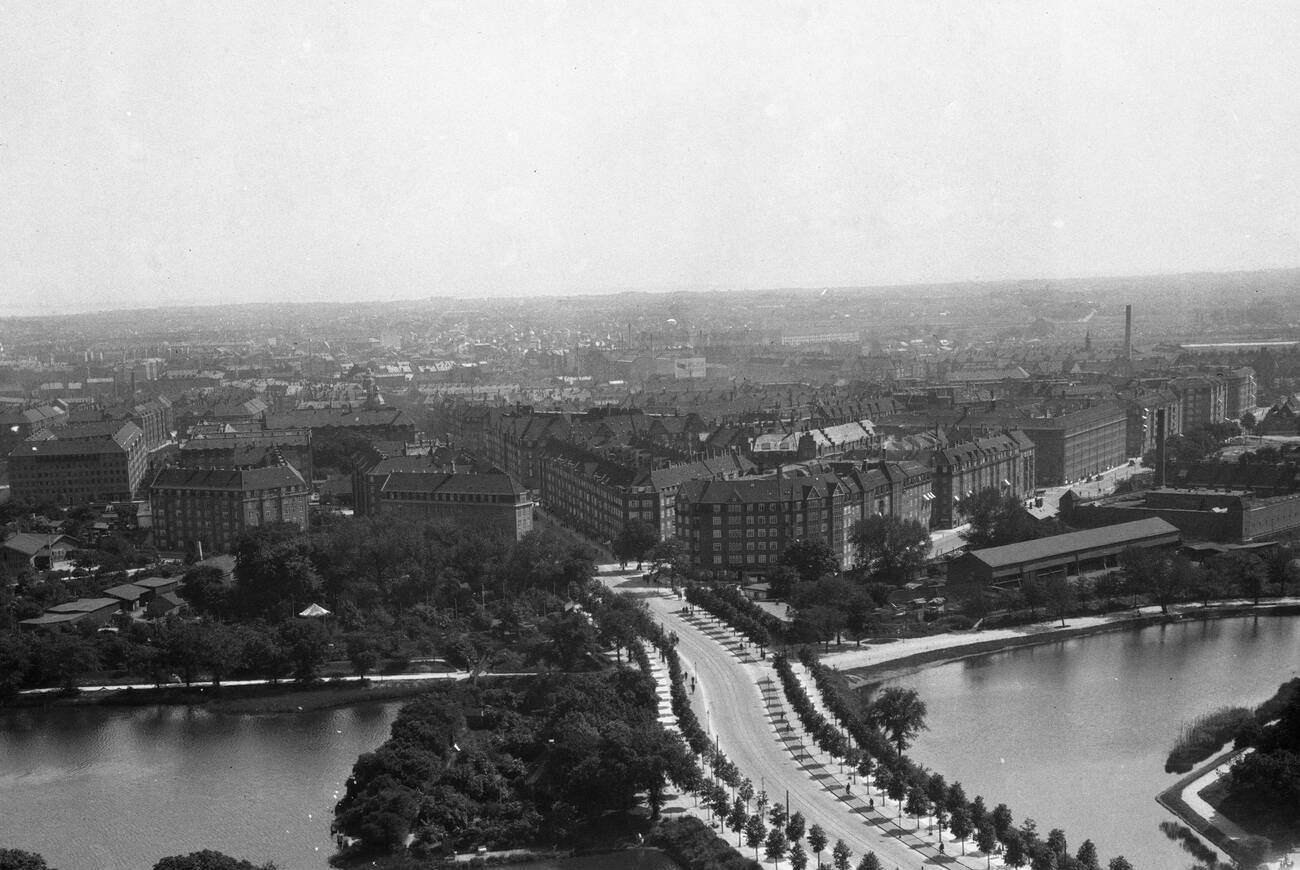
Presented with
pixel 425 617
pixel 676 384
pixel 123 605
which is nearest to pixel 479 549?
pixel 425 617

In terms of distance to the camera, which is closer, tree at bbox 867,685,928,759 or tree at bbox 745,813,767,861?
tree at bbox 745,813,767,861

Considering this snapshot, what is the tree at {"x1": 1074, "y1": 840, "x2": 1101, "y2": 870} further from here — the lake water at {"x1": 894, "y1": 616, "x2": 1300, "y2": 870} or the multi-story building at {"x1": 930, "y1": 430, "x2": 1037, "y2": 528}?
the multi-story building at {"x1": 930, "y1": 430, "x2": 1037, "y2": 528}

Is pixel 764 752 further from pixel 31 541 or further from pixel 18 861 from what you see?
pixel 31 541

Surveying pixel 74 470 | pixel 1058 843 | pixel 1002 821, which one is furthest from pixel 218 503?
pixel 1058 843

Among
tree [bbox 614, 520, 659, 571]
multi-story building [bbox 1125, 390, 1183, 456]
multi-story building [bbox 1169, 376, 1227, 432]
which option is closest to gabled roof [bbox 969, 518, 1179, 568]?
tree [bbox 614, 520, 659, 571]

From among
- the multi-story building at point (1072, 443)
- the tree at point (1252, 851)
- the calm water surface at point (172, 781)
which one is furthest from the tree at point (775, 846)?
the multi-story building at point (1072, 443)

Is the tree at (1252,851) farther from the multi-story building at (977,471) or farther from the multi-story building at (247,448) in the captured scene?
the multi-story building at (247,448)
